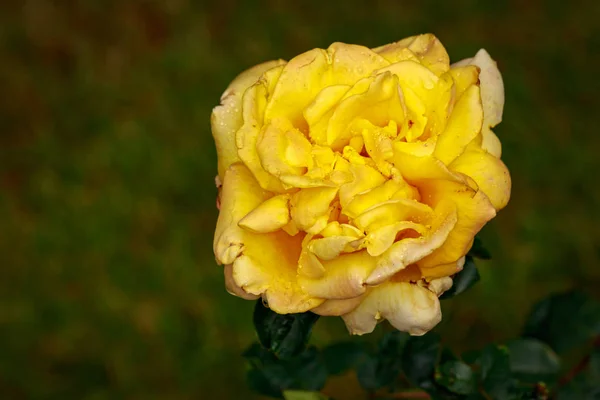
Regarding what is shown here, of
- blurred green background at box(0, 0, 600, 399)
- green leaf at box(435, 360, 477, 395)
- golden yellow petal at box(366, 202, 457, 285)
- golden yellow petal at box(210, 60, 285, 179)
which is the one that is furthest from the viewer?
blurred green background at box(0, 0, 600, 399)

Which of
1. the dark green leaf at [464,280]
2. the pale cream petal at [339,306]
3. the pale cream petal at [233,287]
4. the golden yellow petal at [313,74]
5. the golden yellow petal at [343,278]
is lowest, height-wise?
the dark green leaf at [464,280]

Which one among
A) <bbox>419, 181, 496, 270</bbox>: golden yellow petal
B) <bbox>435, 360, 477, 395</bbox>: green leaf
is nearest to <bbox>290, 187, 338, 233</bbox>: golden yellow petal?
<bbox>419, 181, 496, 270</bbox>: golden yellow petal

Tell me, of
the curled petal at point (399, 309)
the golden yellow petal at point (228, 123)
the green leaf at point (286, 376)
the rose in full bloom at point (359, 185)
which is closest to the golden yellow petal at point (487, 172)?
the rose in full bloom at point (359, 185)

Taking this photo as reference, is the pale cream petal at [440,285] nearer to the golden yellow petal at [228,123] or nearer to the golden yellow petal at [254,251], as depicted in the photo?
the golden yellow petal at [254,251]

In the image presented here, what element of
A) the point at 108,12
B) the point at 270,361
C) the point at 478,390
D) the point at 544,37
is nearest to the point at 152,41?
the point at 108,12

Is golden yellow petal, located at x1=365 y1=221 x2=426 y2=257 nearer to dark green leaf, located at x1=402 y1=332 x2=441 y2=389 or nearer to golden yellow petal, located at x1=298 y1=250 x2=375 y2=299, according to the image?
golden yellow petal, located at x1=298 y1=250 x2=375 y2=299

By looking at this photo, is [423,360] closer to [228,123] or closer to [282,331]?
[282,331]
